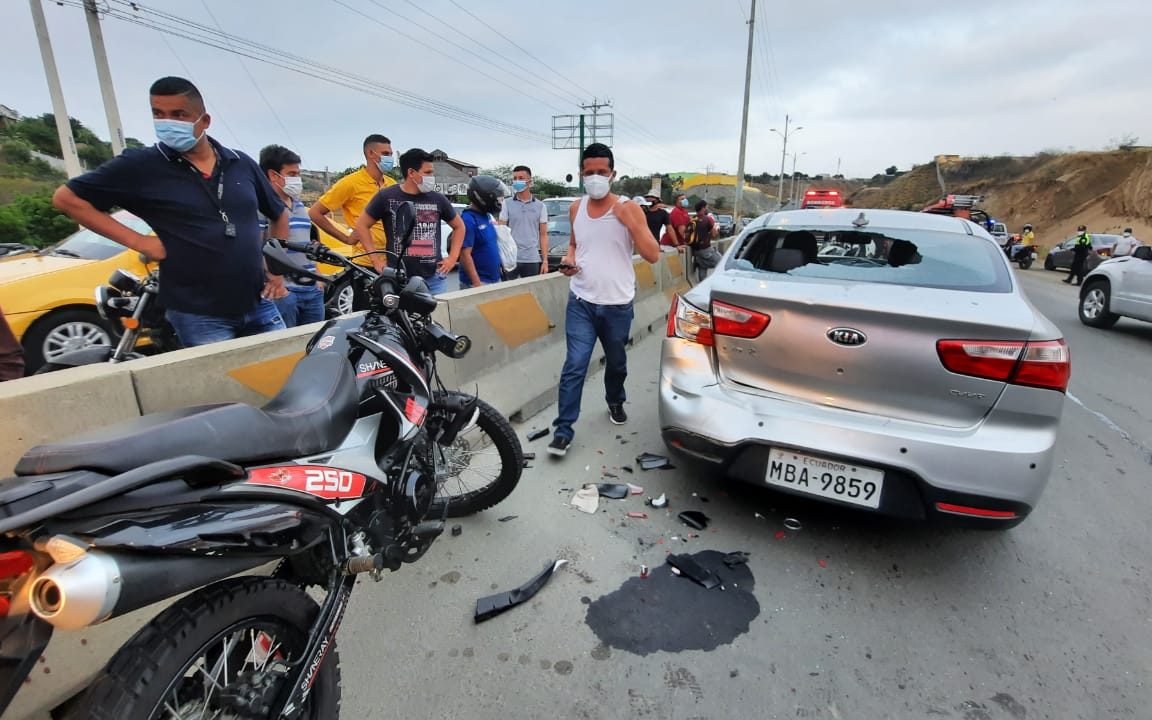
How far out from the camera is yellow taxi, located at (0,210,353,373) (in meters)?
4.84

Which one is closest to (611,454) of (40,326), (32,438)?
(32,438)

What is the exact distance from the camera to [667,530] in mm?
2969

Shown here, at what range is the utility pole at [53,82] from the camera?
1328 centimetres

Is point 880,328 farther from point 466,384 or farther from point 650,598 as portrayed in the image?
point 466,384

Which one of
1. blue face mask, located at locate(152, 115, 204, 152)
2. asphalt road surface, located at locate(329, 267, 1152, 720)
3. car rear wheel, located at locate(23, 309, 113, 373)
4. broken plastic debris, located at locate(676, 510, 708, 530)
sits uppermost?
blue face mask, located at locate(152, 115, 204, 152)

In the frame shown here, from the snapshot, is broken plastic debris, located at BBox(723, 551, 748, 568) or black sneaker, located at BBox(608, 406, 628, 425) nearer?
broken plastic debris, located at BBox(723, 551, 748, 568)

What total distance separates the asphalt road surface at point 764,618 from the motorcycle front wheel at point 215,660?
23.9 inches

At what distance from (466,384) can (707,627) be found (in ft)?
7.60

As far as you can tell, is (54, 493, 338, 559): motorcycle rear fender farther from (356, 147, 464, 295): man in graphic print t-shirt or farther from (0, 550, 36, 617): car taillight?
(356, 147, 464, 295): man in graphic print t-shirt

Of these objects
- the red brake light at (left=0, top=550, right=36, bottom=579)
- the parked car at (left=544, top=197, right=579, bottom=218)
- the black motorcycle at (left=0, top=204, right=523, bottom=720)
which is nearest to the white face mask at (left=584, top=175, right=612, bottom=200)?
the black motorcycle at (left=0, top=204, right=523, bottom=720)

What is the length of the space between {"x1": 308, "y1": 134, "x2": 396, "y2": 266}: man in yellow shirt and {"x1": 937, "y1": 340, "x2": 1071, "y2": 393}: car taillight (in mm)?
4445

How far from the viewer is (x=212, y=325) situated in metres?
2.89

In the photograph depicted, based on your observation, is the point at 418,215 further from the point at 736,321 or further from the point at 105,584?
the point at 105,584

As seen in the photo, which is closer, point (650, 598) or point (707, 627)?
point (707, 627)
